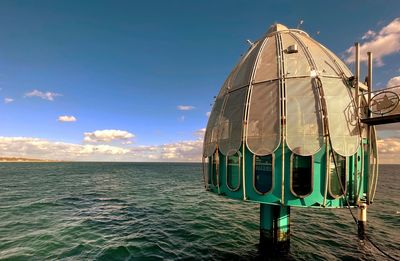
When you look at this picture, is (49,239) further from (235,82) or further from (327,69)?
(327,69)

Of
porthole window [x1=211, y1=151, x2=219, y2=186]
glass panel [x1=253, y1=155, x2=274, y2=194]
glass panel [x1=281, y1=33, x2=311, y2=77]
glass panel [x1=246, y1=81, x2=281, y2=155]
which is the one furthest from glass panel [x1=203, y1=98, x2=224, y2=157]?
glass panel [x1=281, y1=33, x2=311, y2=77]

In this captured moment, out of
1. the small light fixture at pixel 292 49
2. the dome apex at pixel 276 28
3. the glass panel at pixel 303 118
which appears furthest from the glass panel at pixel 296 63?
the dome apex at pixel 276 28

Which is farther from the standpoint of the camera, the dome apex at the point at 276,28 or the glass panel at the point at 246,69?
the dome apex at the point at 276,28

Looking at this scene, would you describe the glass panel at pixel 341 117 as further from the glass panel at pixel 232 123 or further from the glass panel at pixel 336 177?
the glass panel at pixel 232 123

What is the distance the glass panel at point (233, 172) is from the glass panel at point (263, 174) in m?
0.85

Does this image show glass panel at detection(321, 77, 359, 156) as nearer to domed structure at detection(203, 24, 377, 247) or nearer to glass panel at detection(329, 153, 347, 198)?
domed structure at detection(203, 24, 377, 247)

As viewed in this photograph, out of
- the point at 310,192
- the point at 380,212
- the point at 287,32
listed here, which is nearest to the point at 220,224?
the point at 310,192

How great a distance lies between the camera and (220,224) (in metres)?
19.6

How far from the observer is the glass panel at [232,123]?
10.5 m

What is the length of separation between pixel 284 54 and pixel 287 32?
2406 mm

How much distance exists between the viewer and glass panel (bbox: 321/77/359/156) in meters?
9.21

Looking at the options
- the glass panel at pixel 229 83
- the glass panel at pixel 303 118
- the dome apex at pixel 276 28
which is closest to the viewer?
the glass panel at pixel 303 118

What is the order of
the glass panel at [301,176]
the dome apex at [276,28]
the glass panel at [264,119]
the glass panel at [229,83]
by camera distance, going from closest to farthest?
the glass panel at [301,176] → the glass panel at [264,119] → the glass panel at [229,83] → the dome apex at [276,28]

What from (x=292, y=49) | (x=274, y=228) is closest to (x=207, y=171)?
(x=274, y=228)
